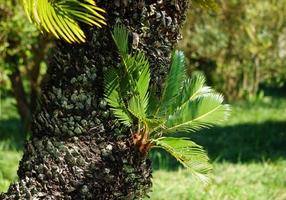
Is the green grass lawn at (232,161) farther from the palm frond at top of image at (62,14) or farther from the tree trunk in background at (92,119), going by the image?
the palm frond at top of image at (62,14)

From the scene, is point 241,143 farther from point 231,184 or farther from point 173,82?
point 173,82

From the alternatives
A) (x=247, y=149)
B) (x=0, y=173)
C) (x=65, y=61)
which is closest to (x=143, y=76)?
(x=65, y=61)

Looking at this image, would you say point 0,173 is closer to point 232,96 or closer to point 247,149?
point 247,149

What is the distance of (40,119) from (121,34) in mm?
679

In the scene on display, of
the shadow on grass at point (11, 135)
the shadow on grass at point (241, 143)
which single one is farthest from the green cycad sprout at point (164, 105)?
the shadow on grass at point (11, 135)

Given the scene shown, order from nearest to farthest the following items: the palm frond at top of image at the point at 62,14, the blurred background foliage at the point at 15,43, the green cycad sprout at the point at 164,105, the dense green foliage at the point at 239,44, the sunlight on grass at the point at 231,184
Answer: the palm frond at top of image at the point at 62,14, the green cycad sprout at the point at 164,105, the sunlight on grass at the point at 231,184, the blurred background foliage at the point at 15,43, the dense green foliage at the point at 239,44

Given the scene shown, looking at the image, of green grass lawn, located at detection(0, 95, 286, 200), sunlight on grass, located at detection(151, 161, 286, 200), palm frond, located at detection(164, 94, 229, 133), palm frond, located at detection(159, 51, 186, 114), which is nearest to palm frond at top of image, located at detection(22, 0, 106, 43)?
palm frond, located at detection(159, 51, 186, 114)

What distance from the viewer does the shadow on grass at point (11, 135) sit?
9197 millimetres

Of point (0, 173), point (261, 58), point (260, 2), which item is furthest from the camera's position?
point (261, 58)

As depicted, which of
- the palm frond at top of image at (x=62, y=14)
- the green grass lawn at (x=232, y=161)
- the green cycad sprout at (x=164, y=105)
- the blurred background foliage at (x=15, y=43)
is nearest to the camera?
the palm frond at top of image at (x=62, y=14)

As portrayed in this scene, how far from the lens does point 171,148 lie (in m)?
3.27

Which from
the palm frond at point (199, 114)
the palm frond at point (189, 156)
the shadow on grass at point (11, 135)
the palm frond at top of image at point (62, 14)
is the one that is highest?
the palm frond at top of image at point (62, 14)

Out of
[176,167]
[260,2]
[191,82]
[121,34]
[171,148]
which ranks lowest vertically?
[176,167]

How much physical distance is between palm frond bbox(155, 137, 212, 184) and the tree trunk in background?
0.67 feet
